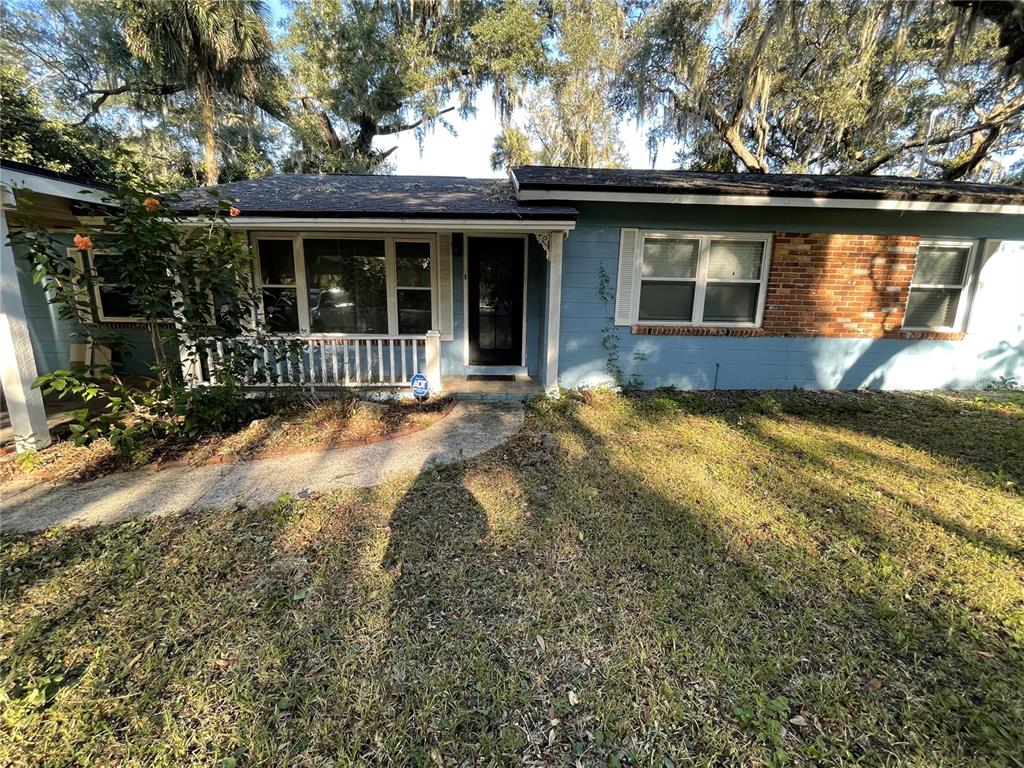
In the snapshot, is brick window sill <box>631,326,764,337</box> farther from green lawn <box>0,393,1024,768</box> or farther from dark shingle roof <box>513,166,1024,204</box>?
green lawn <box>0,393,1024,768</box>

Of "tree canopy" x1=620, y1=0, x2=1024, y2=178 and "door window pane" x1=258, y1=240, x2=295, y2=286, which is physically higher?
"tree canopy" x1=620, y1=0, x2=1024, y2=178

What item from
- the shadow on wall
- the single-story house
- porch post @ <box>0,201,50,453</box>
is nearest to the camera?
porch post @ <box>0,201,50,453</box>

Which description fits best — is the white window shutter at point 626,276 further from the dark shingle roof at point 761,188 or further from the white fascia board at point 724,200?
the dark shingle roof at point 761,188

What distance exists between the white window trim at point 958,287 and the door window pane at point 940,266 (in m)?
0.04

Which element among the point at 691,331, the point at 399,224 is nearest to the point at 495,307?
the point at 399,224

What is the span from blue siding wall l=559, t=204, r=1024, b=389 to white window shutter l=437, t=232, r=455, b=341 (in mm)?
1758

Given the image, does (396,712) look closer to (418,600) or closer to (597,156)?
(418,600)

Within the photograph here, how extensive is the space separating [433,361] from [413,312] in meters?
1.40

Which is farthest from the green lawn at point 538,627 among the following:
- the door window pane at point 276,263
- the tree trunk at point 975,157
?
the tree trunk at point 975,157

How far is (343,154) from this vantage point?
16.8 metres

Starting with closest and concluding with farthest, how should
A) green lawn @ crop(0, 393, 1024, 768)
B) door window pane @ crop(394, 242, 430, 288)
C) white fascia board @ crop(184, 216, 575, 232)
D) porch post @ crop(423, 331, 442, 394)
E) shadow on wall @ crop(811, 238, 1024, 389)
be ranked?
green lawn @ crop(0, 393, 1024, 768) → white fascia board @ crop(184, 216, 575, 232) → porch post @ crop(423, 331, 442, 394) → shadow on wall @ crop(811, 238, 1024, 389) → door window pane @ crop(394, 242, 430, 288)

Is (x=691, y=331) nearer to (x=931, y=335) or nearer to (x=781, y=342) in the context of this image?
(x=781, y=342)

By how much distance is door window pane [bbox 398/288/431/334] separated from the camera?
278 inches

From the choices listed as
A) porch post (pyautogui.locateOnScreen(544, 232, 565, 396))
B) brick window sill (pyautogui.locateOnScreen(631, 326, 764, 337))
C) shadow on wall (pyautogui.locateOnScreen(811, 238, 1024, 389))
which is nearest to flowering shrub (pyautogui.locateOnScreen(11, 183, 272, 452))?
porch post (pyautogui.locateOnScreen(544, 232, 565, 396))
